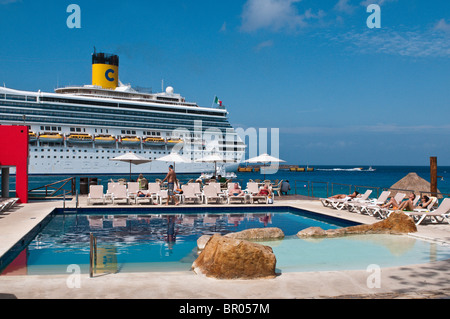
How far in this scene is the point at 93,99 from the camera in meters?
50.0

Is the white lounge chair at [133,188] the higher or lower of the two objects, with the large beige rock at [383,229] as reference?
higher

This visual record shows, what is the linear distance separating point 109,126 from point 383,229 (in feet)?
150

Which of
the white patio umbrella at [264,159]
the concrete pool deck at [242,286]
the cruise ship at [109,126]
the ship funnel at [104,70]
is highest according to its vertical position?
the ship funnel at [104,70]

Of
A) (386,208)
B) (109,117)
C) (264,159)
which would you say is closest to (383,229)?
(386,208)

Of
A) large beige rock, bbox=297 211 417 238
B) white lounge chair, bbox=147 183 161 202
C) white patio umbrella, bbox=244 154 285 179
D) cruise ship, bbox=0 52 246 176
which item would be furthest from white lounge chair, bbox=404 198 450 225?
cruise ship, bbox=0 52 246 176

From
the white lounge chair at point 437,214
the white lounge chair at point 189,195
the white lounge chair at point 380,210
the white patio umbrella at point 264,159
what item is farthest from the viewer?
the white patio umbrella at point 264,159

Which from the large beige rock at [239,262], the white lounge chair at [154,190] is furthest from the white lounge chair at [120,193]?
the large beige rock at [239,262]

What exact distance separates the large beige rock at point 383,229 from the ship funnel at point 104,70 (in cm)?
5172

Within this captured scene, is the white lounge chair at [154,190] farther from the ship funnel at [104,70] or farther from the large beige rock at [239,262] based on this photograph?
the ship funnel at [104,70]

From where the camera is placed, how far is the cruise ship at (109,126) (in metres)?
46.6

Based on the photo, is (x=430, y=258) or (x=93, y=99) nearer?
(x=430, y=258)
